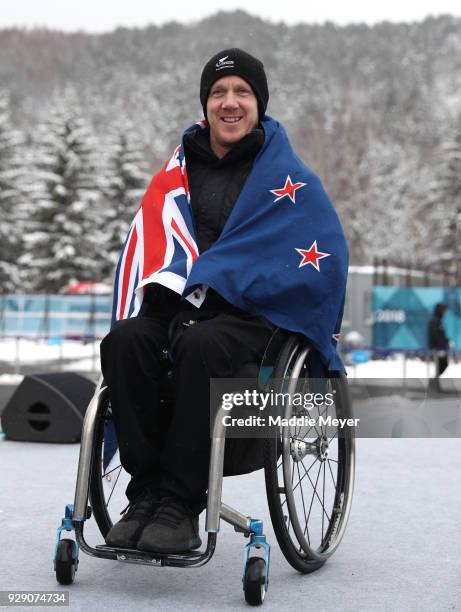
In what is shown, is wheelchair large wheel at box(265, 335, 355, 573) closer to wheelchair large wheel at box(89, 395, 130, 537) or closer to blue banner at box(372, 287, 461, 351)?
wheelchair large wheel at box(89, 395, 130, 537)

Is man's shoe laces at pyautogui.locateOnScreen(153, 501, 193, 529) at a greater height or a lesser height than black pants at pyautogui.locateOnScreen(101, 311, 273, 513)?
lesser

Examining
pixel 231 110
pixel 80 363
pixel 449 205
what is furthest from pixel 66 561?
pixel 449 205

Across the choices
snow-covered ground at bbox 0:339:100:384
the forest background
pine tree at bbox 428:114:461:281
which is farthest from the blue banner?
pine tree at bbox 428:114:461:281

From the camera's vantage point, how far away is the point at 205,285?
2.79 meters

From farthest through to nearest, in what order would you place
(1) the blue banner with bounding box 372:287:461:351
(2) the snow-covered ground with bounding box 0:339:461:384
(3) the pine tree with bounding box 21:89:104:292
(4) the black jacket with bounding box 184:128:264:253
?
(3) the pine tree with bounding box 21:89:104:292, (1) the blue banner with bounding box 372:287:461:351, (2) the snow-covered ground with bounding box 0:339:461:384, (4) the black jacket with bounding box 184:128:264:253

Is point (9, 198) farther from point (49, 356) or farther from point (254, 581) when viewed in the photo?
point (254, 581)

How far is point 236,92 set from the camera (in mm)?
3148

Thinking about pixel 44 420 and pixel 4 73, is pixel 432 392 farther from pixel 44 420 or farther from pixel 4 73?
pixel 4 73

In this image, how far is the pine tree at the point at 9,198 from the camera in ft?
134

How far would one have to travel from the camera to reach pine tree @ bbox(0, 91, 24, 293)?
4075 centimetres

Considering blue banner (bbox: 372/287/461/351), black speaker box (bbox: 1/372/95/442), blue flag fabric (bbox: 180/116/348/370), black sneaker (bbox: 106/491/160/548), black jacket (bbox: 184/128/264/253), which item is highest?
black jacket (bbox: 184/128/264/253)

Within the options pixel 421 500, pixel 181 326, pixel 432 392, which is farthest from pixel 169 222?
pixel 432 392

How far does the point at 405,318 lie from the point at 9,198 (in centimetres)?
2533

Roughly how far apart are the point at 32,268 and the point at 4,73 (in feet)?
341
